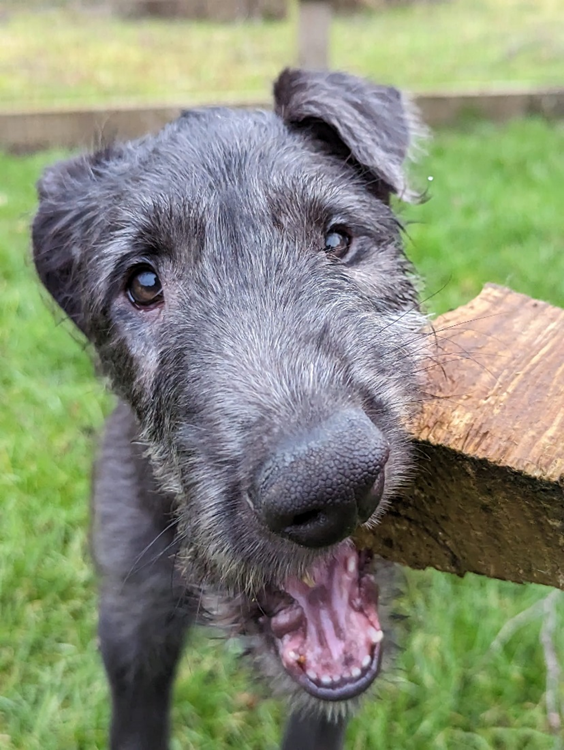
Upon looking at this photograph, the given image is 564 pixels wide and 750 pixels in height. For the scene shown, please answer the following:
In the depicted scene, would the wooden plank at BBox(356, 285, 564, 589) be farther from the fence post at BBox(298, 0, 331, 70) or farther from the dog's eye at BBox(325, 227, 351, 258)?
the fence post at BBox(298, 0, 331, 70)

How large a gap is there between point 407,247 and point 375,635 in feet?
5.59

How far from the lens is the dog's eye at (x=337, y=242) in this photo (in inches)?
91.0

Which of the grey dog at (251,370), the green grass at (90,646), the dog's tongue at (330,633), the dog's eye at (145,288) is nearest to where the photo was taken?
the grey dog at (251,370)

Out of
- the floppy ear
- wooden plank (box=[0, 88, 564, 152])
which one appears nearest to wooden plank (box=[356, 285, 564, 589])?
the floppy ear

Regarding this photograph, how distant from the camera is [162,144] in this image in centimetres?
245

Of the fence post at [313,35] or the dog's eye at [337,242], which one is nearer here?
the dog's eye at [337,242]

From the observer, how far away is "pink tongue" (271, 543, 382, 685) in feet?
6.51

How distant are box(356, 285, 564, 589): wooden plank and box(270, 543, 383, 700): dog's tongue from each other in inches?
5.8

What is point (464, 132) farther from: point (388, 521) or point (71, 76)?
point (388, 521)

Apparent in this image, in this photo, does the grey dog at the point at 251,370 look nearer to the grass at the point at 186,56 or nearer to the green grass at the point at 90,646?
the green grass at the point at 90,646

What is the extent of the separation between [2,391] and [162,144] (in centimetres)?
286

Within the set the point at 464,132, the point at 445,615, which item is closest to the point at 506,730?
the point at 445,615

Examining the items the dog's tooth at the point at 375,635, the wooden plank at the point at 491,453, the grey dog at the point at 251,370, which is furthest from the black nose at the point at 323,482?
the dog's tooth at the point at 375,635

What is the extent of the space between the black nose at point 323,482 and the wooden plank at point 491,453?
1.15ft
